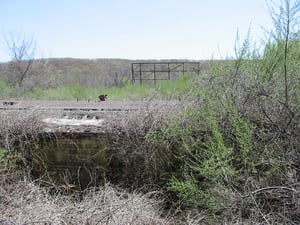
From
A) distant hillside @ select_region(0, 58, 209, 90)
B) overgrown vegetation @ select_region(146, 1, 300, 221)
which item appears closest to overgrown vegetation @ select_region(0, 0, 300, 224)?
overgrown vegetation @ select_region(146, 1, 300, 221)

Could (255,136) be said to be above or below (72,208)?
above

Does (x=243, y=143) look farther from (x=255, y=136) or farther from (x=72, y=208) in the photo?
(x=72, y=208)

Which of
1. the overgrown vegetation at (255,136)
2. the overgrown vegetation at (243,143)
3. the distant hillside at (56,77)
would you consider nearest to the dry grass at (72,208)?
the overgrown vegetation at (243,143)

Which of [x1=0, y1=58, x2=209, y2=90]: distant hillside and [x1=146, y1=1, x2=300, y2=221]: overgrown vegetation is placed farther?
[x1=0, y1=58, x2=209, y2=90]: distant hillside

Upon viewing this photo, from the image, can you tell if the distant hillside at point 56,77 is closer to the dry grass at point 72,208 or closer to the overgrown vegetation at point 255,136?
the dry grass at point 72,208

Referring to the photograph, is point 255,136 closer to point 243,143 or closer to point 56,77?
point 243,143

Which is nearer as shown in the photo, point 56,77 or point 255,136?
point 255,136

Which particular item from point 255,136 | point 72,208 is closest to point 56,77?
point 72,208

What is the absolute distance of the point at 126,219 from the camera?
463 cm

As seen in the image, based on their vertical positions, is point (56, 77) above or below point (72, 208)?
above

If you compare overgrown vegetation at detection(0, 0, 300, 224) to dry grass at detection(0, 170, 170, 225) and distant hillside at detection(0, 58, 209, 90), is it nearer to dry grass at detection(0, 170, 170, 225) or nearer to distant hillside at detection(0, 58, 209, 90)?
dry grass at detection(0, 170, 170, 225)

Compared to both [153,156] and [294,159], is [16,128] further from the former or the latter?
[294,159]

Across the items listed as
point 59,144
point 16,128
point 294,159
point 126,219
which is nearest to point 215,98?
point 294,159

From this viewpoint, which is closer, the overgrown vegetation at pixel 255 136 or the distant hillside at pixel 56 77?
the overgrown vegetation at pixel 255 136
